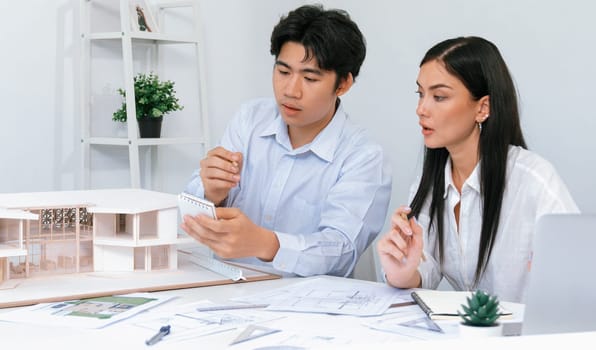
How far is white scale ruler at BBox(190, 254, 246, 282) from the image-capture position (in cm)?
177

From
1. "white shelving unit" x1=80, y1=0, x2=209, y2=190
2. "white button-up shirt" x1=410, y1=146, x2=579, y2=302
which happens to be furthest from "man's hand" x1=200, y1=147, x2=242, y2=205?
"white shelving unit" x1=80, y1=0, x2=209, y2=190

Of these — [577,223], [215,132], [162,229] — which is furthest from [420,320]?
[215,132]

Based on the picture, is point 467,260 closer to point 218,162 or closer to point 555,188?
point 555,188

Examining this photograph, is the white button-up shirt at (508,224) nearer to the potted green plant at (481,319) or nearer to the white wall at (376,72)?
the white wall at (376,72)

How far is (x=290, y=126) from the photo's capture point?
2229 millimetres

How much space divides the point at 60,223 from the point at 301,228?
69 centimetres

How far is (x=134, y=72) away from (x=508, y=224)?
2187 mm

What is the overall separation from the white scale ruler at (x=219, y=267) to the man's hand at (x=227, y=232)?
0.04m

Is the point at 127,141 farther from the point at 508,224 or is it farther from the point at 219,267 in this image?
the point at 508,224

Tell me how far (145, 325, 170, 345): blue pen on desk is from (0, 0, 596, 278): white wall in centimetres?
102

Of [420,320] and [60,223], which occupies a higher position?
[60,223]

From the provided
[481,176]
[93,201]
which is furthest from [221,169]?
[481,176]

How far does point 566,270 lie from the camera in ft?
3.32

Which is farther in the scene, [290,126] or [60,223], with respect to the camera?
[290,126]
